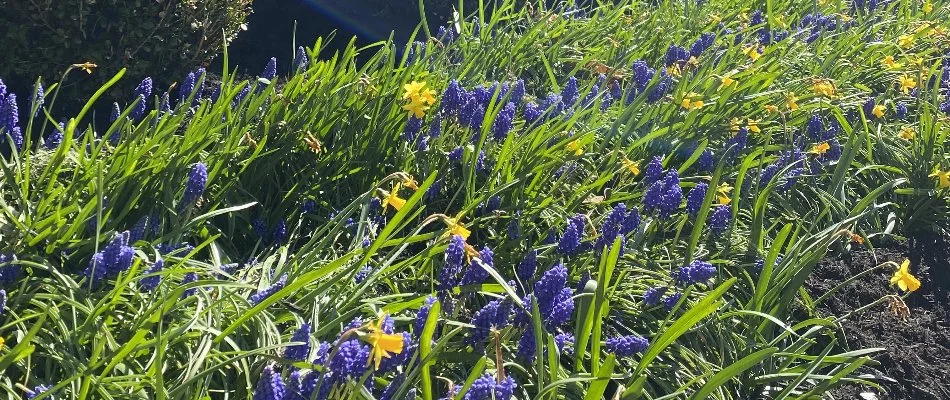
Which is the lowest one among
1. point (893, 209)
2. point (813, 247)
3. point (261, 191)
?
point (893, 209)

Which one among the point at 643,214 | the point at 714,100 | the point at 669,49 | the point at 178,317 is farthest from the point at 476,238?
the point at 669,49

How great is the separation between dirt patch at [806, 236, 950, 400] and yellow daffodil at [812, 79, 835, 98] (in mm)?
777

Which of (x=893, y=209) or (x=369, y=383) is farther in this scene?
(x=893, y=209)

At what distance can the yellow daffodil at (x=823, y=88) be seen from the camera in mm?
4105

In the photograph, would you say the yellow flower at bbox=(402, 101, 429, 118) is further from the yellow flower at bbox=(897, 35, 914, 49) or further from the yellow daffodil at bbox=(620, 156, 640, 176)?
the yellow flower at bbox=(897, 35, 914, 49)

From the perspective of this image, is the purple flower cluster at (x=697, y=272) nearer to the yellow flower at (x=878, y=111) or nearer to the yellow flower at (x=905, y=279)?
the yellow flower at (x=905, y=279)

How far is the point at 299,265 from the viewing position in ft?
8.26

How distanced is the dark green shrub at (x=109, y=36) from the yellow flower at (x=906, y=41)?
12.3 ft

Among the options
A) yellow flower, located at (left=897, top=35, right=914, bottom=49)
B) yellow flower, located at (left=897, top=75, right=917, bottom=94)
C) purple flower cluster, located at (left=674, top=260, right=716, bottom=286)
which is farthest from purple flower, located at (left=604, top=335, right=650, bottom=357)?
yellow flower, located at (left=897, top=35, right=914, bottom=49)

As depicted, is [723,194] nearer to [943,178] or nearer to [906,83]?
[943,178]

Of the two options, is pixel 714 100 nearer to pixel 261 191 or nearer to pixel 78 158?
pixel 261 191

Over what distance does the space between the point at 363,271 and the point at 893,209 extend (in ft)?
8.53

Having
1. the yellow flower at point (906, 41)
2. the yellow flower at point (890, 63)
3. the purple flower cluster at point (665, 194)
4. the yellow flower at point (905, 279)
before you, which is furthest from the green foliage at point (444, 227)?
the yellow flower at point (906, 41)

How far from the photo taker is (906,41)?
537cm
